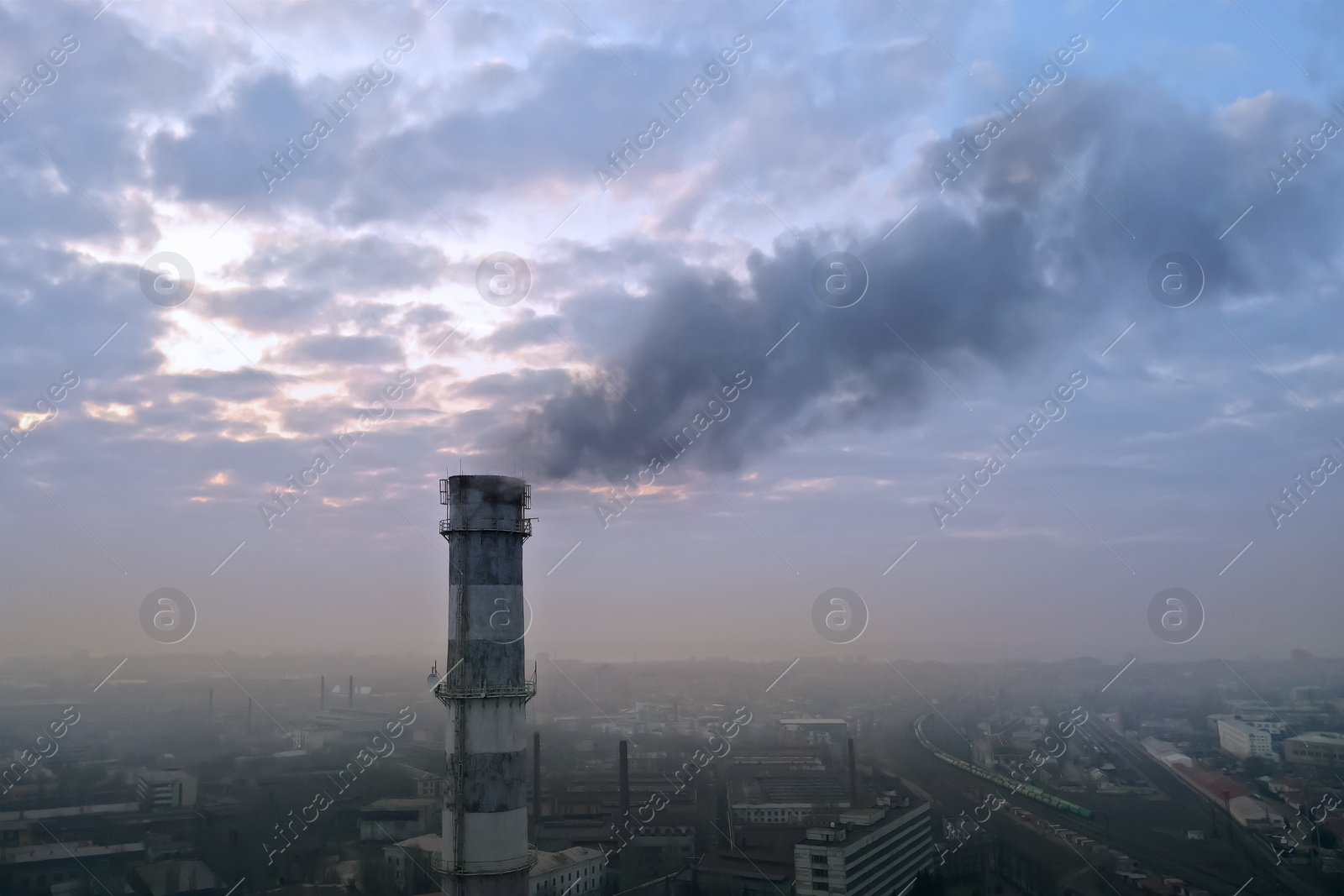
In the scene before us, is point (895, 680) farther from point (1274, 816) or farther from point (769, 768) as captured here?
point (1274, 816)

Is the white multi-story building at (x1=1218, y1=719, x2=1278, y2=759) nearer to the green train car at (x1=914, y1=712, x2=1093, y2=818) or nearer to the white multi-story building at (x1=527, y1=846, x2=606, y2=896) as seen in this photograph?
the green train car at (x1=914, y1=712, x2=1093, y2=818)

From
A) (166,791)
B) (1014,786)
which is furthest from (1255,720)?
(166,791)

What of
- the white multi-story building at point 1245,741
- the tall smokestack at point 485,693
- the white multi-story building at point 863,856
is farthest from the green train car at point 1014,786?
the tall smokestack at point 485,693

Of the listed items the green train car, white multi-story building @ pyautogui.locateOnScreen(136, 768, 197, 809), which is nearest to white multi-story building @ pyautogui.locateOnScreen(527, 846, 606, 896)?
the green train car

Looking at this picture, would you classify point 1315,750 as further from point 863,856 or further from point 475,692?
point 475,692

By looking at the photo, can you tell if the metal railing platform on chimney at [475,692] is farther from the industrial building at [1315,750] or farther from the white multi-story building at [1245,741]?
the white multi-story building at [1245,741]
